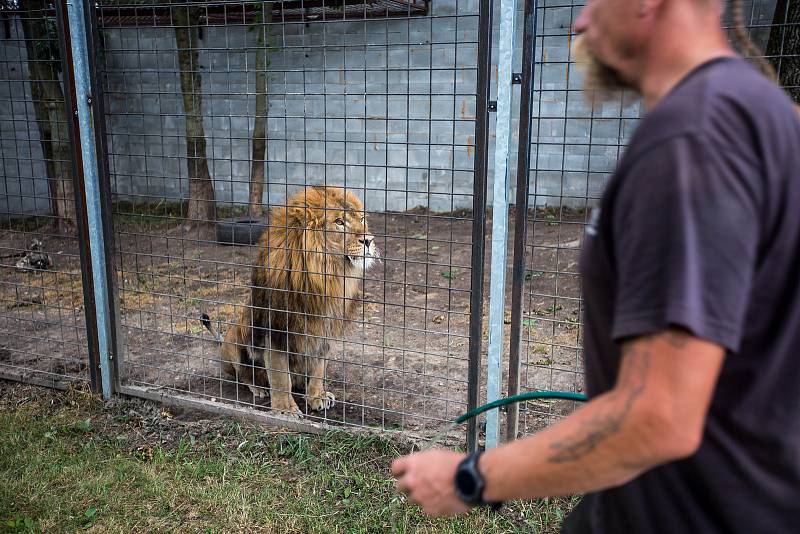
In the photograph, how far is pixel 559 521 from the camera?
3359 millimetres

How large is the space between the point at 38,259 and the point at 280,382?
16.7 feet

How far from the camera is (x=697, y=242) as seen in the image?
1.02 metres

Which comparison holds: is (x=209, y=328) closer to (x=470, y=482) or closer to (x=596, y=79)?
(x=470, y=482)

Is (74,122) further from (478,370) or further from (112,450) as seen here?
(478,370)

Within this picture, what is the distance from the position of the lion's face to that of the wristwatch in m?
2.93

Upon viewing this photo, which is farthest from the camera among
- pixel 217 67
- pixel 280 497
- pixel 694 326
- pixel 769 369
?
pixel 217 67

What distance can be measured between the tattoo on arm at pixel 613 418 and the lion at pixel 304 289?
9.70 ft

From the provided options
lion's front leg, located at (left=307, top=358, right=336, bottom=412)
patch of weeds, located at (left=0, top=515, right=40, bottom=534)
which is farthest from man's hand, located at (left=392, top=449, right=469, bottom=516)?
lion's front leg, located at (left=307, top=358, right=336, bottom=412)

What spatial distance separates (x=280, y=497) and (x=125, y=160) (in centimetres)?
931

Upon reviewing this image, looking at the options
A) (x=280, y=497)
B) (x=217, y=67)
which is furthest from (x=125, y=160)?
(x=280, y=497)

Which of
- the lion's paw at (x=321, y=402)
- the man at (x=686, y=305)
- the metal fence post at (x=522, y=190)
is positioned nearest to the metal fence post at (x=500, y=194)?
the metal fence post at (x=522, y=190)

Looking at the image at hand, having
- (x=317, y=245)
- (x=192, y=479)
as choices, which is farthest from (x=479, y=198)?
(x=192, y=479)

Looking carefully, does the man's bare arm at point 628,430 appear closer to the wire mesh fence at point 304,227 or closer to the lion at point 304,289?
the wire mesh fence at point 304,227

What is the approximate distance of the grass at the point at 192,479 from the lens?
11.2ft
